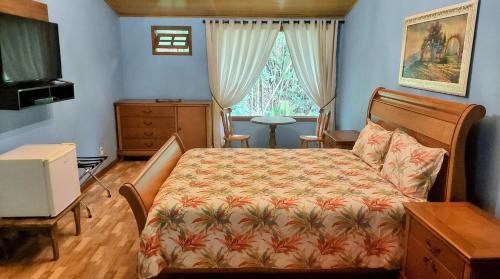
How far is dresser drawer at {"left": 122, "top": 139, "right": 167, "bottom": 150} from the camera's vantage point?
5121 mm

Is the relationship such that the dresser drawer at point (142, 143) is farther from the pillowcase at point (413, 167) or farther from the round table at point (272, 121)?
the pillowcase at point (413, 167)

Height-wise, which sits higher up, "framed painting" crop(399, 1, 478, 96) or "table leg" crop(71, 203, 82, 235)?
"framed painting" crop(399, 1, 478, 96)

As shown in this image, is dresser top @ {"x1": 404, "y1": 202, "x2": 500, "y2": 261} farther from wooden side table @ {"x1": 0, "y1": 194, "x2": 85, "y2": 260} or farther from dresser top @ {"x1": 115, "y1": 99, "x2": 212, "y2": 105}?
dresser top @ {"x1": 115, "y1": 99, "x2": 212, "y2": 105}

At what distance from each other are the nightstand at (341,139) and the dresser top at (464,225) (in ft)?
5.75

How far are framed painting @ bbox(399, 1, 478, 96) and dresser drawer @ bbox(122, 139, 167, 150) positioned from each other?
3388 mm

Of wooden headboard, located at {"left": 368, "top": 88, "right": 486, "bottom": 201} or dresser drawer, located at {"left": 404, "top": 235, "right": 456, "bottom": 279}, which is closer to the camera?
dresser drawer, located at {"left": 404, "top": 235, "right": 456, "bottom": 279}

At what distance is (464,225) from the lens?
5.92 ft

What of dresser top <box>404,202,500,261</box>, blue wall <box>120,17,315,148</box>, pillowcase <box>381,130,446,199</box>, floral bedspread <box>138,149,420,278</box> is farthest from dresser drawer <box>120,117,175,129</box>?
dresser top <box>404,202,500,261</box>

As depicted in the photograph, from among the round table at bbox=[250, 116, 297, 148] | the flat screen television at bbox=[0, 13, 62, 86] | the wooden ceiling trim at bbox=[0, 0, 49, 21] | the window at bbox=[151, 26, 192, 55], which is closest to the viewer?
the flat screen television at bbox=[0, 13, 62, 86]

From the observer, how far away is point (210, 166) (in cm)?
288

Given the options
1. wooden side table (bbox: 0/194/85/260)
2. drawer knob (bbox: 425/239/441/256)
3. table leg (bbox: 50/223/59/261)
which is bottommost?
table leg (bbox: 50/223/59/261)

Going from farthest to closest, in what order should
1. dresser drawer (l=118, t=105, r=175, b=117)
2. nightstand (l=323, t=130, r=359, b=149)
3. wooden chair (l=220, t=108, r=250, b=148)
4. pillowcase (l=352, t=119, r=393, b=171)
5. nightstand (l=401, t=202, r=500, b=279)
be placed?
dresser drawer (l=118, t=105, r=175, b=117), wooden chair (l=220, t=108, r=250, b=148), nightstand (l=323, t=130, r=359, b=149), pillowcase (l=352, t=119, r=393, b=171), nightstand (l=401, t=202, r=500, b=279)

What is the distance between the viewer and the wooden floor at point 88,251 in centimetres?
244

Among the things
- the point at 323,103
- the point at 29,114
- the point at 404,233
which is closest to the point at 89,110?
the point at 29,114
